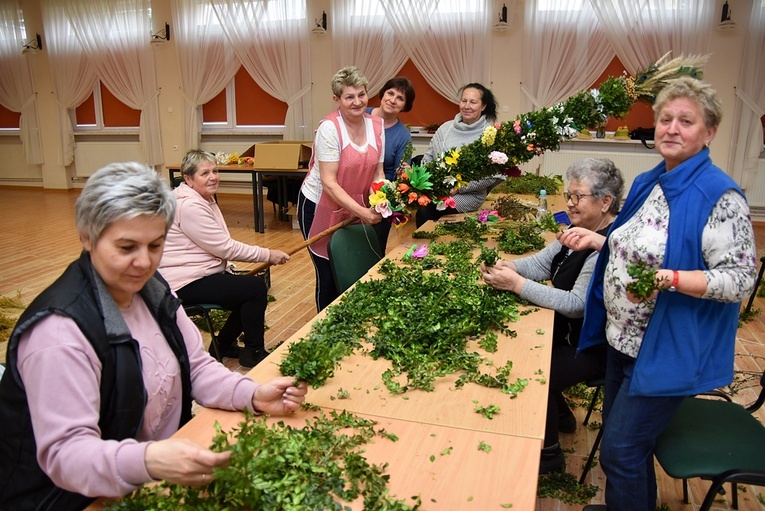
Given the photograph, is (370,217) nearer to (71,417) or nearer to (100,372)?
(100,372)

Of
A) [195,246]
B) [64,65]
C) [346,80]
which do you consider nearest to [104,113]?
[64,65]

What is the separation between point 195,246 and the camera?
3.70m

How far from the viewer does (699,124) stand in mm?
1866

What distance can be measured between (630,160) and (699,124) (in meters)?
7.64

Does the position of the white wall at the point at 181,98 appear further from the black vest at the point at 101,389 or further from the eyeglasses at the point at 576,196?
the black vest at the point at 101,389

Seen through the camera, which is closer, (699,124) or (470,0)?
(699,124)

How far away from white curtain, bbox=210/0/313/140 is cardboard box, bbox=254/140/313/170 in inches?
83.3

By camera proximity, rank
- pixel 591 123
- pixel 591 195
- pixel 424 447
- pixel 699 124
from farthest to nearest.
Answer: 1. pixel 591 123
2. pixel 591 195
3. pixel 699 124
4. pixel 424 447

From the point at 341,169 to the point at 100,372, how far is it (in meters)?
2.54

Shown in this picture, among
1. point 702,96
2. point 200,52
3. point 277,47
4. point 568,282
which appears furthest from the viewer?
point 200,52

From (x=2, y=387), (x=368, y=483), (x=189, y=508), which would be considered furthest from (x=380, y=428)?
(x=2, y=387)

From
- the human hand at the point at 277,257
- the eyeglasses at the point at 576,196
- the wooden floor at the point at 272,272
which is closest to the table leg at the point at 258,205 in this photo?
the wooden floor at the point at 272,272

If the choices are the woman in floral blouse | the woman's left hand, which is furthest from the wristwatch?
the woman's left hand

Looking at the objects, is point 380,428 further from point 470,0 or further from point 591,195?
point 470,0
